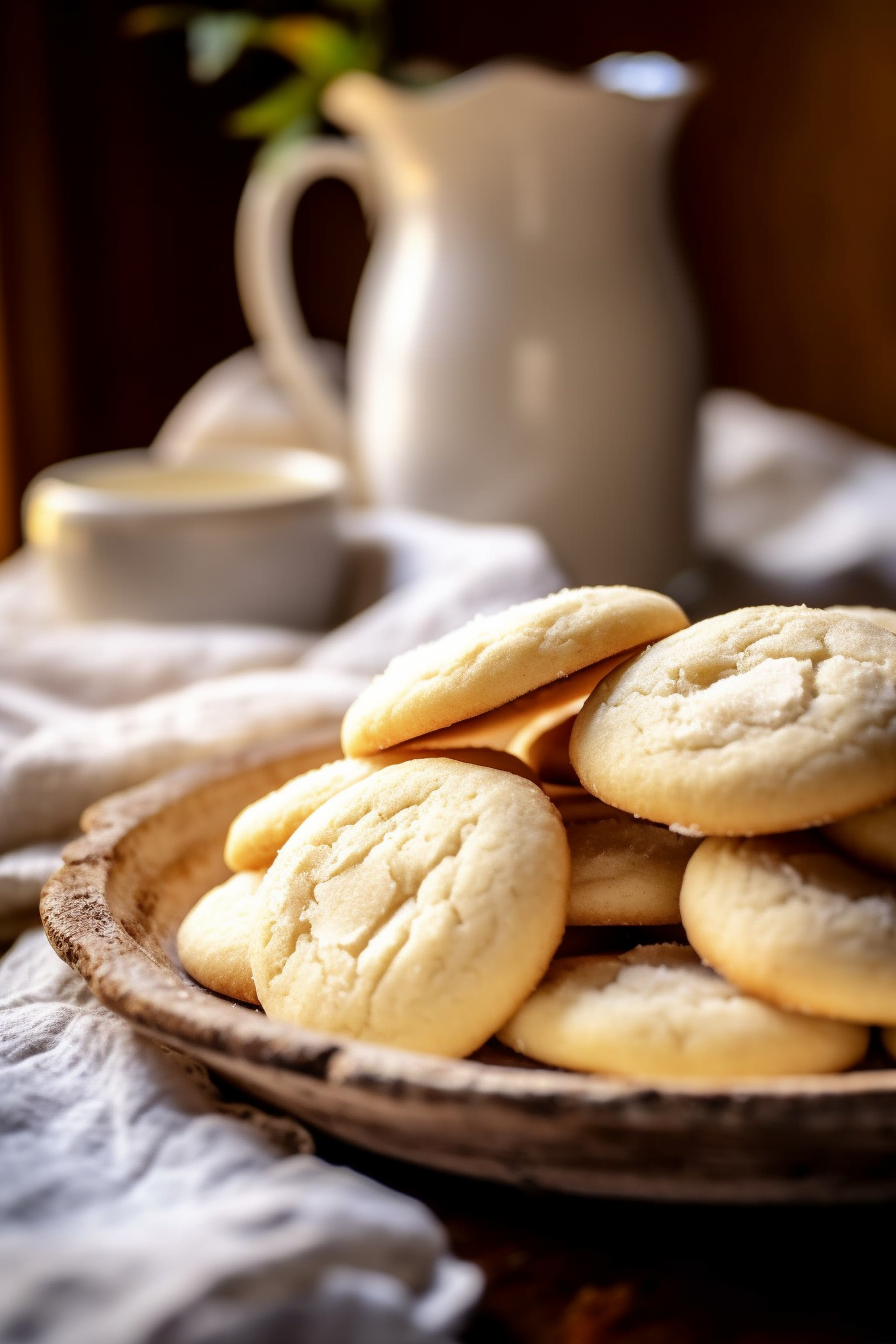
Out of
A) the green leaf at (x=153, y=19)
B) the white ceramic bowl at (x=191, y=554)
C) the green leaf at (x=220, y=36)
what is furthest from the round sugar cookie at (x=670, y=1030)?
the green leaf at (x=153, y=19)

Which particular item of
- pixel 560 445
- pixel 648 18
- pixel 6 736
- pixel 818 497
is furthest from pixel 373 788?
pixel 648 18

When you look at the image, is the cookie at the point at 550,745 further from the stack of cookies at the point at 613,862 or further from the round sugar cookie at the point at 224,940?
the round sugar cookie at the point at 224,940

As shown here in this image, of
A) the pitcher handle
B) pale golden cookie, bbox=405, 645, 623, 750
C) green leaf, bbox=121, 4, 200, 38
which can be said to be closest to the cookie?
pale golden cookie, bbox=405, 645, 623, 750

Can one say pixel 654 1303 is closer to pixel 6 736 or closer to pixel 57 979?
pixel 57 979

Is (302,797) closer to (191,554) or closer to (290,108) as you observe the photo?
(191,554)

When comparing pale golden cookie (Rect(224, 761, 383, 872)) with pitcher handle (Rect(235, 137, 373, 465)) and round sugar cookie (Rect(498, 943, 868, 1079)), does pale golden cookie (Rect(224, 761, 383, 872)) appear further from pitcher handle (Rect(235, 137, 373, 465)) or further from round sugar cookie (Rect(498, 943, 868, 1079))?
pitcher handle (Rect(235, 137, 373, 465))

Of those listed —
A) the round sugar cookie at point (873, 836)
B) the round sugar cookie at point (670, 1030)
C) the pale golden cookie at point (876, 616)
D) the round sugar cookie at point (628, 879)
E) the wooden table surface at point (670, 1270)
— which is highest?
the pale golden cookie at point (876, 616)

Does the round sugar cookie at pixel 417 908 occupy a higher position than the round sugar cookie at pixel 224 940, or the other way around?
the round sugar cookie at pixel 417 908
